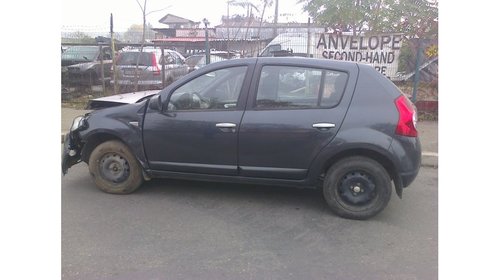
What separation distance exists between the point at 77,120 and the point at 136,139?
2.65 ft

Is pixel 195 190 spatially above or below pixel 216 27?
below

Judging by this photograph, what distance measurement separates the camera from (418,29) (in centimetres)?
982

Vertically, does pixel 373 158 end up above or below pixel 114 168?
above

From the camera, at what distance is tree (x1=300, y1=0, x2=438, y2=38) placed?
984 centimetres

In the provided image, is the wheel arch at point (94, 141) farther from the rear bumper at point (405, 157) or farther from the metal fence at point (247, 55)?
the metal fence at point (247, 55)

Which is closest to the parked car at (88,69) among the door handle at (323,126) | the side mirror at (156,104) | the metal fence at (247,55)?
the metal fence at (247,55)

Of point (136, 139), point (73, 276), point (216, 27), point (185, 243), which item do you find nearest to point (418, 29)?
point (216, 27)

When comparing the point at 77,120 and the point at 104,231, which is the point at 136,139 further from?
the point at 104,231

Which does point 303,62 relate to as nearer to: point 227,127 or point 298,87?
point 298,87

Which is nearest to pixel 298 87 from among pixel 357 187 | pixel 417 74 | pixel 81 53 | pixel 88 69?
pixel 357 187

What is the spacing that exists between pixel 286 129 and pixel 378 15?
7.99 m

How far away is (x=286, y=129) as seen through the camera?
4047mm

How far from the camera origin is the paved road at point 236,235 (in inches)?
124

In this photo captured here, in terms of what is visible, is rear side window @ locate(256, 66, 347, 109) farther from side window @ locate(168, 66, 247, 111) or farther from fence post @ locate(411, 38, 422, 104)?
fence post @ locate(411, 38, 422, 104)
